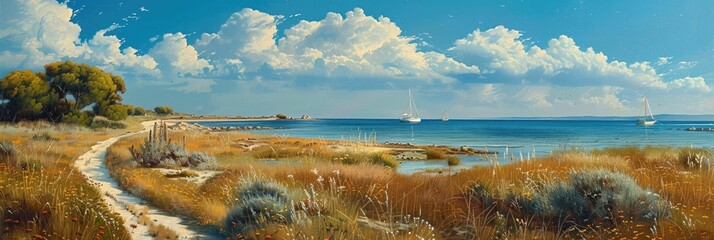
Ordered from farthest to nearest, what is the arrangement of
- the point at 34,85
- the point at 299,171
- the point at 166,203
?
the point at 34,85, the point at 299,171, the point at 166,203

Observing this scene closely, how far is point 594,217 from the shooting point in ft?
29.4

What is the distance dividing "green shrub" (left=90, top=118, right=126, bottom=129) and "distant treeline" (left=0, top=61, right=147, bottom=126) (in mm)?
692

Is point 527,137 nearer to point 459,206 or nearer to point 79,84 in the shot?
point 79,84

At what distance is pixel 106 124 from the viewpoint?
186 feet

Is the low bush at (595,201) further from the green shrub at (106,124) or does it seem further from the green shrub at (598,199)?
the green shrub at (106,124)

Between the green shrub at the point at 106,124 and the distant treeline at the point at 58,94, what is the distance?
0.69 metres

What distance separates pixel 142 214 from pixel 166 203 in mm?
1383

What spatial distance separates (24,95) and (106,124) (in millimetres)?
8739

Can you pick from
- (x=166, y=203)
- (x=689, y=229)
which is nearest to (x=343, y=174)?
(x=166, y=203)

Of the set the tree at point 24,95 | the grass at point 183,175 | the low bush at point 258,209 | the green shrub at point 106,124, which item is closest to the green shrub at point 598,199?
the low bush at point 258,209

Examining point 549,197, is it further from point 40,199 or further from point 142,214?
point 40,199

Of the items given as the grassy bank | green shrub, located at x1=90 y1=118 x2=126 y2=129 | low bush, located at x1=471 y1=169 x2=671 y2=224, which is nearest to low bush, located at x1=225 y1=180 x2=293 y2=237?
the grassy bank

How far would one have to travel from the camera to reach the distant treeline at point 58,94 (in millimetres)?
49938

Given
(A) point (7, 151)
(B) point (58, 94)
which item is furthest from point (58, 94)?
(A) point (7, 151)
